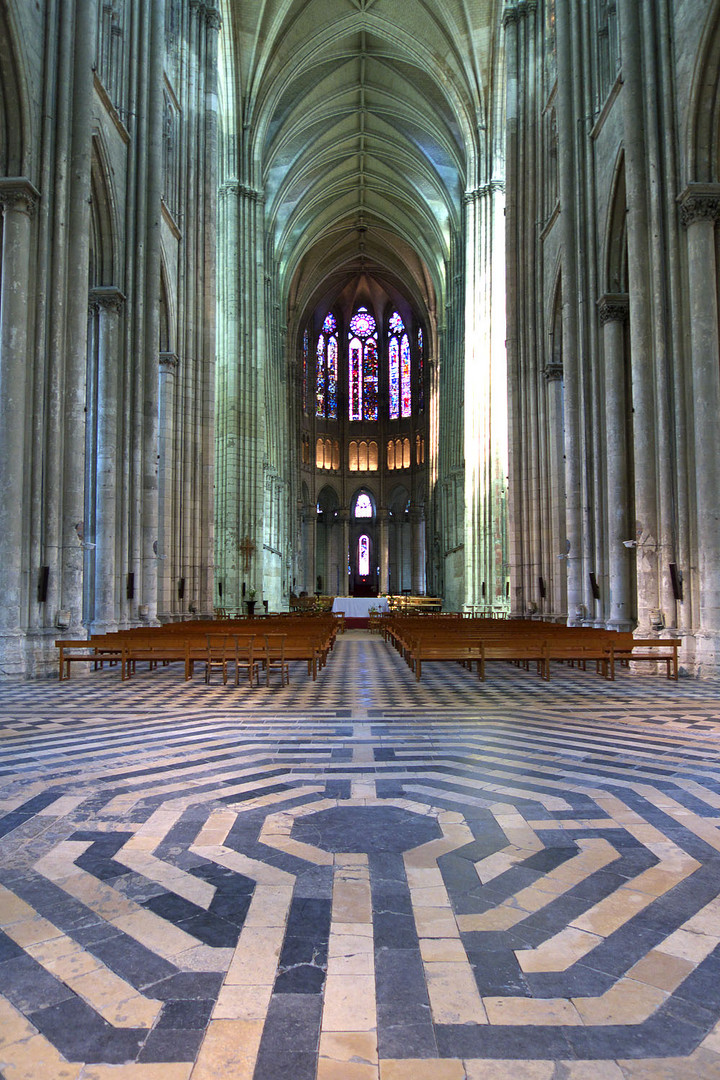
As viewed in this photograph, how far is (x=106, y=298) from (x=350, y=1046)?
16506mm

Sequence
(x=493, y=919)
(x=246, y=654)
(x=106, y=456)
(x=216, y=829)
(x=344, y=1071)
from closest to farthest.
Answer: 1. (x=344, y=1071)
2. (x=493, y=919)
3. (x=216, y=829)
4. (x=246, y=654)
5. (x=106, y=456)

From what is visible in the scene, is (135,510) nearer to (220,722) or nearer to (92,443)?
(92,443)

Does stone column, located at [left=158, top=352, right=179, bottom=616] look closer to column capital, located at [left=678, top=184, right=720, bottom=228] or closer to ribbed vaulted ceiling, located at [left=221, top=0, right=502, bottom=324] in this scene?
column capital, located at [left=678, top=184, right=720, bottom=228]

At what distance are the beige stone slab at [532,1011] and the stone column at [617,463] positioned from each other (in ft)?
44.6

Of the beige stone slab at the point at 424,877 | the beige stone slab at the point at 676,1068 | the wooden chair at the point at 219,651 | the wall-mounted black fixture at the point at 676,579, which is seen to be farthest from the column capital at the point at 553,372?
the beige stone slab at the point at 676,1068

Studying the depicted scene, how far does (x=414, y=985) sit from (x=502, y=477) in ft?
96.0

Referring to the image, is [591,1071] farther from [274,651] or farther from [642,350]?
[642,350]

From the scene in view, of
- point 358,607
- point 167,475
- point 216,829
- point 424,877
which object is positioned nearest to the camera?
point 424,877

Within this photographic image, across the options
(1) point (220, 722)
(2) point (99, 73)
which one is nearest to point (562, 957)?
(1) point (220, 722)

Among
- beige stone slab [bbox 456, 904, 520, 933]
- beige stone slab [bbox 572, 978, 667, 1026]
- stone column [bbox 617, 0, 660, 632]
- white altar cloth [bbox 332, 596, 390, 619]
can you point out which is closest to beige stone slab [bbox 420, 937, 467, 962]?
beige stone slab [bbox 456, 904, 520, 933]

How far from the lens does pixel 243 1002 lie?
2.36 meters

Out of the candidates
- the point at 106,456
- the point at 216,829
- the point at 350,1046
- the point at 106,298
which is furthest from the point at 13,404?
the point at 350,1046

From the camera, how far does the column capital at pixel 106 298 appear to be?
53.1 ft

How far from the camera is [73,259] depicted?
41.8 feet
